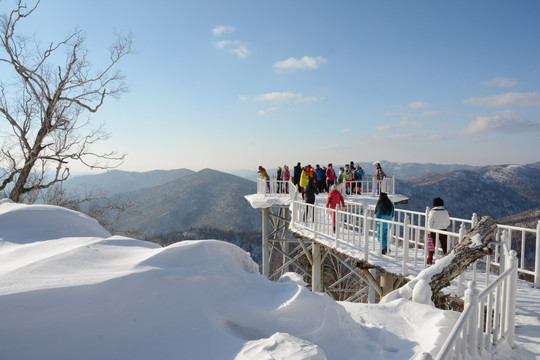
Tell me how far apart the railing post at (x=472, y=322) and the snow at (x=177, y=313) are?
29 centimetres

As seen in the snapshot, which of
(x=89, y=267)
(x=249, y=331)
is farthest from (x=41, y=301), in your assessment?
(x=249, y=331)

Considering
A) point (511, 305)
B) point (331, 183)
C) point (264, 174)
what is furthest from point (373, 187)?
point (511, 305)

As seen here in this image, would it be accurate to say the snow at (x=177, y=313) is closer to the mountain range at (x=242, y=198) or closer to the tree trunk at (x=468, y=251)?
the tree trunk at (x=468, y=251)

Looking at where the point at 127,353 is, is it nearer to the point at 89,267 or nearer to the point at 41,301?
the point at 41,301

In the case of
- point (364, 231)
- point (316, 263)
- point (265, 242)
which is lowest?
point (265, 242)

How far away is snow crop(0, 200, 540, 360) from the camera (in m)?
2.53

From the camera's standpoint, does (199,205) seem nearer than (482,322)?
No

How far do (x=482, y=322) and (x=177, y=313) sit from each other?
3355mm

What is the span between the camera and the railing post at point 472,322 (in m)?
3.22

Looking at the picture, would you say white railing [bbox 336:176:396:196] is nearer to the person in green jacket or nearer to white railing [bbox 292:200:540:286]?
the person in green jacket

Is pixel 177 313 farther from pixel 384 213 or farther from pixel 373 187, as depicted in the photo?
pixel 373 187

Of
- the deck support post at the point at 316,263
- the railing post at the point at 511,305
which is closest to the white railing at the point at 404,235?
the deck support post at the point at 316,263

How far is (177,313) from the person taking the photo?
9.65 ft

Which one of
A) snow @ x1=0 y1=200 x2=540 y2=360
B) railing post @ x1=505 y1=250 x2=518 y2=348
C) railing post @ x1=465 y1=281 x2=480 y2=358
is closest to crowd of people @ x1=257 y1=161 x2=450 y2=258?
railing post @ x1=505 y1=250 x2=518 y2=348
